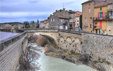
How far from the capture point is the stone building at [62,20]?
32812 mm

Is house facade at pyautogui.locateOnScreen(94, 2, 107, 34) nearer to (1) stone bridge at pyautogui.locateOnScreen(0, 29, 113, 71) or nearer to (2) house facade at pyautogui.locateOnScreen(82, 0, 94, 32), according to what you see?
(2) house facade at pyautogui.locateOnScreen(82, 0, 94, 32)

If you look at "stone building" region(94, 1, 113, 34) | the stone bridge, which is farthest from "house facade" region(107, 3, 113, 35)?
the stone bridge

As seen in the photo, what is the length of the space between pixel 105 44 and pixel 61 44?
11.7 meters

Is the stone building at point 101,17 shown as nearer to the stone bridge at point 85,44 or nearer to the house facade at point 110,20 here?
the house facade at point 110,20

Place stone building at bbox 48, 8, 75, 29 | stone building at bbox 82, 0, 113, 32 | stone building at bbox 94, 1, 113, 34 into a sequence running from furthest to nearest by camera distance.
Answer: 1. stone building at bbox 48, 8, 75, 29
2. stone building at bbox 82, 0, 113, 32
3. stone building at bbox 94, 1, 113, 34

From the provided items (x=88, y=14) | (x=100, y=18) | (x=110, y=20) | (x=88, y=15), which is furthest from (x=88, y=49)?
(x=88, y=14)

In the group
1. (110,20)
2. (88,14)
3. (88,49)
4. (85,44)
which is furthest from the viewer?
(88,14)

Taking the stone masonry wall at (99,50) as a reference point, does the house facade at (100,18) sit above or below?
above

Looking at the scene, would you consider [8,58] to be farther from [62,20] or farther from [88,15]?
[62,20]

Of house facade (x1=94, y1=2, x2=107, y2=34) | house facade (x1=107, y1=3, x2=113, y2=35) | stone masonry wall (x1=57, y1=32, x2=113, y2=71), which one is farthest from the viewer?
house facade (x1=94, y1=2, x2=107, y2=34)

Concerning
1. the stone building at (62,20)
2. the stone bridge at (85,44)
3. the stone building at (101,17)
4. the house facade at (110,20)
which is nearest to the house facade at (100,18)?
the stone building at (101,17)

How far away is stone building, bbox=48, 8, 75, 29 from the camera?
32.8m

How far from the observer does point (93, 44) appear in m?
18.0

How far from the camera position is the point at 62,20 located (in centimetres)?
3353
